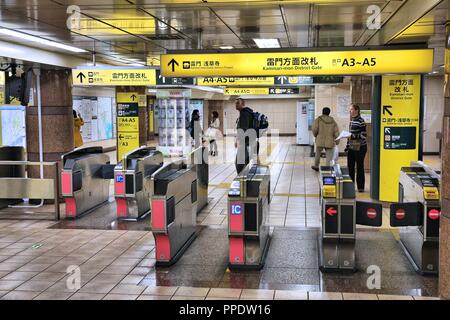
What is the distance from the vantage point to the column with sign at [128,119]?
12367mm

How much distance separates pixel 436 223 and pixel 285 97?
78.5 feet

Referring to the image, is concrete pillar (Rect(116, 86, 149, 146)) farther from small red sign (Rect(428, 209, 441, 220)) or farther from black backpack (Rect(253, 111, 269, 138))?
small red sign (Rect(428, 209, 441, 220))

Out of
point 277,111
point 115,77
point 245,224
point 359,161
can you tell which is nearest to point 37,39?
point 115,77

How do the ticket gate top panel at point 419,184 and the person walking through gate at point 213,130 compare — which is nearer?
the ticket gate top panel at point 419,184

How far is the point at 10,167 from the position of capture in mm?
9305

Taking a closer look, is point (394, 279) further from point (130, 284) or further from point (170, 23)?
point (170, 23)

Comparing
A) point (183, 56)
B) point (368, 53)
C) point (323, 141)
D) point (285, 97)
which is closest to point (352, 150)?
point (323, 141)

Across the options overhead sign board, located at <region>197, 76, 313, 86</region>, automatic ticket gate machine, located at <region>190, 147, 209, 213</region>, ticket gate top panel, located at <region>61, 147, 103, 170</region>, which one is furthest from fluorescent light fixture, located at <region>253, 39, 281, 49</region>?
ticket gate top panel, located at <region>61, 147, 103, 170</region>

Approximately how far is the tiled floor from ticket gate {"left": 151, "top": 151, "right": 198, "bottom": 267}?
0.53ft

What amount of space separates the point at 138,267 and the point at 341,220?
7.11 feet

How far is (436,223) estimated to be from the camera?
16.3 feet

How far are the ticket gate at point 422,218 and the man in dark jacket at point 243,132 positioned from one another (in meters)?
4.11

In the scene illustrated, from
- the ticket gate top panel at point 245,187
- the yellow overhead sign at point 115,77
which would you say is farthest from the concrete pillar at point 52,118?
the ticket gate top panel at point 245,187

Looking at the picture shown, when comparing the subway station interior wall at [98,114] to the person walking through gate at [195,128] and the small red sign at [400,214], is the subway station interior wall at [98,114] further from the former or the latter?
the small red sign at [400,214]
